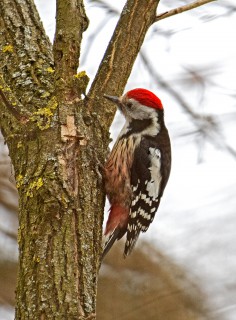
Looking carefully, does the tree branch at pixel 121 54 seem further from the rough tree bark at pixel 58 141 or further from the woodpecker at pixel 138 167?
the woodpecker at pixel 138 167

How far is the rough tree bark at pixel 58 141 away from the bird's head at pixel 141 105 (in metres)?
0.74

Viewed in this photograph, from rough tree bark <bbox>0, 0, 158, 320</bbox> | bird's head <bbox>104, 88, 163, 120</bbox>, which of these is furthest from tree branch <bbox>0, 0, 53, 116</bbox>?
bird's head <bbox>104, 88, 163, 120</bbox>

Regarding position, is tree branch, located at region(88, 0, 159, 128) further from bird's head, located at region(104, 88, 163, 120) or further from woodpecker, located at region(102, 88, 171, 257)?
bird's head, located at region(104, 88, 163, 120)

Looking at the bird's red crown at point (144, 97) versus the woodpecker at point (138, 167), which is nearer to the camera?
the woodpecker at point (138, 167)

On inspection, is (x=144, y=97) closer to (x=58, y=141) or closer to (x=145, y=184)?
(x=145, y=184)

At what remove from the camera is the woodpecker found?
136 inches

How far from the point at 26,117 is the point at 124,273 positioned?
3.78 feet

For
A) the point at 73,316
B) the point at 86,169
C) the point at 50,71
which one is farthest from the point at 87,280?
the point at 50,71

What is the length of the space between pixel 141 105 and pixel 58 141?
4.62 feet

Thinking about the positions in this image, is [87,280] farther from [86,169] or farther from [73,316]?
[86,169]

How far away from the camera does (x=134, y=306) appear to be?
2867mm

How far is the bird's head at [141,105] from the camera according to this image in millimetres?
3744

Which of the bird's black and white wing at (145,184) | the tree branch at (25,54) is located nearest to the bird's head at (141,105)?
the bird's black and white wing at (145,184)

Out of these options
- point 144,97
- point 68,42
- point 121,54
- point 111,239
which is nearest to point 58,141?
point 68,42
